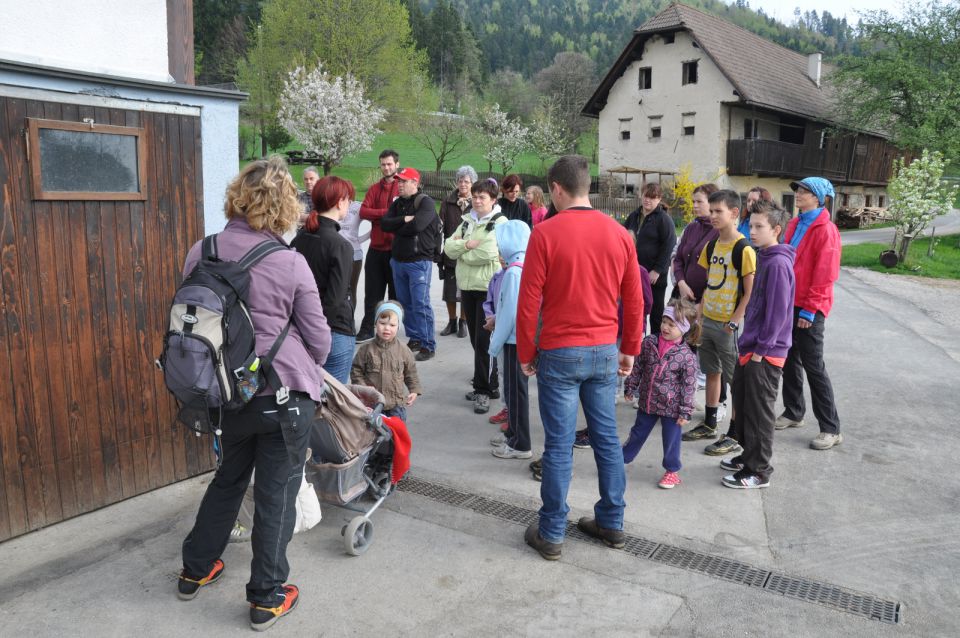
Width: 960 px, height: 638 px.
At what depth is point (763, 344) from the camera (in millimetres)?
4660

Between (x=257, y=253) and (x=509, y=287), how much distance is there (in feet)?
7.43

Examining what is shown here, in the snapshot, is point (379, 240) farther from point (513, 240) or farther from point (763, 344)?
point (763, 344)

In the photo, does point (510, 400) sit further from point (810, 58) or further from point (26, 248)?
point (810, 58)

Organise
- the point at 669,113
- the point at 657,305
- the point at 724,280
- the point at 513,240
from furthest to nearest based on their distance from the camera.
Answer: the point at 669,113, the point at 657,305, the point at 724,280, the point at 513,240

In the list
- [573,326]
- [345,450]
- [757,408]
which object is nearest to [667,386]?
[757,408]

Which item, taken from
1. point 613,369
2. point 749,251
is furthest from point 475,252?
point 613,369

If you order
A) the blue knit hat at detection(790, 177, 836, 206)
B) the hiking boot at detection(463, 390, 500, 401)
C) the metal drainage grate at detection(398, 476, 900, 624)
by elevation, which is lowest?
the metal drainage grate at detection(398, 476, 900, 624)

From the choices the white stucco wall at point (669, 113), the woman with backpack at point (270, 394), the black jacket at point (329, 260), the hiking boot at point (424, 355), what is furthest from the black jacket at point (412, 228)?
the white stucco wall at point (669, 113)

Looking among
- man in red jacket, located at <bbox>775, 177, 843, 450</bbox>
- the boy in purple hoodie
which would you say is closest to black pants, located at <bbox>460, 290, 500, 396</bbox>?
the boy in purple hoodie

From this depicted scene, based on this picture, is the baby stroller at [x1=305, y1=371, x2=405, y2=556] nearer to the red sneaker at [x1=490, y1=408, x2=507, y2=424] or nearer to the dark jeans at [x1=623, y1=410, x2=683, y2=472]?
the dark jeans at [x1=623, y1=410, x2=683, y2=472]

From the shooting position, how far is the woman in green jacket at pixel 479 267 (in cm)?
640

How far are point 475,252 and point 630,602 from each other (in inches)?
146

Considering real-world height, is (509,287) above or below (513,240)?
below

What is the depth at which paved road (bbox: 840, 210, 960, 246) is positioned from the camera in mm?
26394
